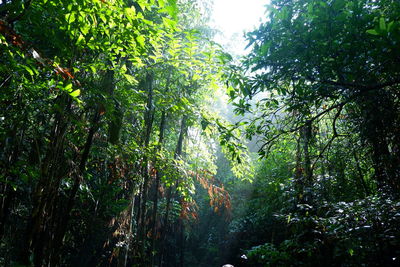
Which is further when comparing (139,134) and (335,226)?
(139,134)

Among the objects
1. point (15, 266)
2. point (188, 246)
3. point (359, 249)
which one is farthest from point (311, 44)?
point (188, 246)

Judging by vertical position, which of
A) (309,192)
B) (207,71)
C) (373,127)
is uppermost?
(207,71)

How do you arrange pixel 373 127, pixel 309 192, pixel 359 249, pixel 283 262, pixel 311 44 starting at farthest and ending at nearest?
pixel 283 262
pixel 309 192
pixel 359 249
pixel 373 127
pixel 311 44

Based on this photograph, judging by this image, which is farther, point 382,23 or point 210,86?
point 210,86

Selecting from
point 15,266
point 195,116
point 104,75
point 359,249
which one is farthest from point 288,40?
point 15,266

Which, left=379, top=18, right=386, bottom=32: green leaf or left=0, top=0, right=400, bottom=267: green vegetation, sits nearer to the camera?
left=379, top=18, right=386, bottom=32: green leaf

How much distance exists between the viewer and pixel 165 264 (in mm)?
9859

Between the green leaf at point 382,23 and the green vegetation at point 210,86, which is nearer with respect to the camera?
the green leaf at point 382,23

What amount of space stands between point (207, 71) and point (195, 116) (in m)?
0.52

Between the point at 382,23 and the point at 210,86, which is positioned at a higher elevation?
the point at 210,86

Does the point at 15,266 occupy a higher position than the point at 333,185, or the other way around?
the point at 333,185

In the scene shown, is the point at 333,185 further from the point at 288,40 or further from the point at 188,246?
the point at 188,246

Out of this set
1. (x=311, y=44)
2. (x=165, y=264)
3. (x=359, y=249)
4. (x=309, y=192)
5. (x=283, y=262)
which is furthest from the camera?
(x=165, y=264)

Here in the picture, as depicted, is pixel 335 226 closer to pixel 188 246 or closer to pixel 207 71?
pixel 207 71
